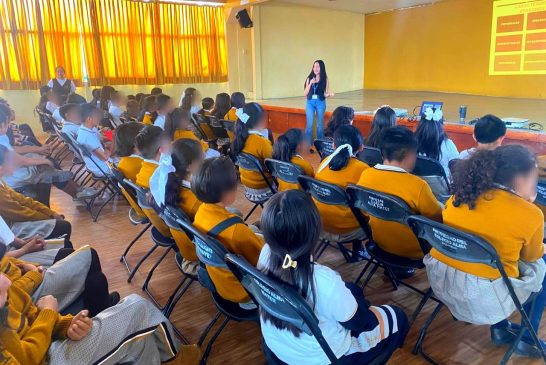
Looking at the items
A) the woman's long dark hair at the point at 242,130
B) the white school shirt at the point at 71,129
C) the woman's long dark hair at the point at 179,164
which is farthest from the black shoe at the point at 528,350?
the white school shirt at the point at 71,129

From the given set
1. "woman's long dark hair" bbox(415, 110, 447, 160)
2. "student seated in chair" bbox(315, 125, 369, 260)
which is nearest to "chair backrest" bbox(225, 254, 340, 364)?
"student seated in chair" bbox(315, 125, 369, 260)

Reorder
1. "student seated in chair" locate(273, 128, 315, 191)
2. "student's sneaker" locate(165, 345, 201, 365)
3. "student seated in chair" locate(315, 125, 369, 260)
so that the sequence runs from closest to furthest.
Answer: "student's sneaker" locate(165, 345, 201, 365)
"student seated in chair" locate(315, 125, 369, 260)
"student seated in chair" locate(273, 128, 315, 191)

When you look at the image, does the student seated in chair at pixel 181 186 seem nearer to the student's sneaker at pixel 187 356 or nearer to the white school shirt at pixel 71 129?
the student's sneaker at pixel 187 356

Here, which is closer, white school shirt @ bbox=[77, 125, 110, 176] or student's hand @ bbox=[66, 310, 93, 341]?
student's hand @ bbox=[66, 310, 93, 341]

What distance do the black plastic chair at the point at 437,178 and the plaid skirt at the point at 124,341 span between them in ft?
6.09

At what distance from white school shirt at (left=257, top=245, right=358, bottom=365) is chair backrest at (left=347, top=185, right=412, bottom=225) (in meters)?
0.61

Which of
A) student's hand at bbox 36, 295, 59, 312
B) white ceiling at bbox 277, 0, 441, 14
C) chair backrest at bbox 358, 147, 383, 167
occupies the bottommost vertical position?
student's hand at bbox 36, 295, 59, 312

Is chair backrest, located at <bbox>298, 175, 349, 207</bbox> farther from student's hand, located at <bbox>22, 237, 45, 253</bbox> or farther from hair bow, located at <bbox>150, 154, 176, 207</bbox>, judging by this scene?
student's hand, located at <bbox>22, 237, 45, 253</bbox>

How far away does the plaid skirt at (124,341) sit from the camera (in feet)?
4.23

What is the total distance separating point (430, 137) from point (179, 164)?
1852mm

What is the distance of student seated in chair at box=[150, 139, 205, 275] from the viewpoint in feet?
6.72

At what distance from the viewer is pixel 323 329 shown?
1.25 m

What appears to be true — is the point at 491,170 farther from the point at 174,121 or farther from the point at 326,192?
the point at 174,121

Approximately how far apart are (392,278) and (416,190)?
31.1 inches
